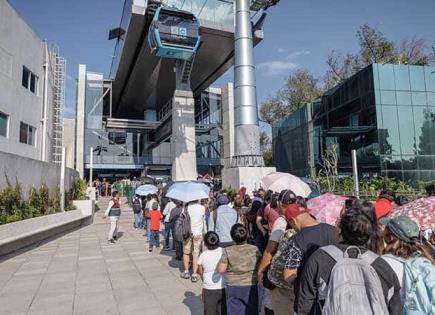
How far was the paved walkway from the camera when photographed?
537 centimetres

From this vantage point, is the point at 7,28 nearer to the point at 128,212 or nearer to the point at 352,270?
the point at 128,212

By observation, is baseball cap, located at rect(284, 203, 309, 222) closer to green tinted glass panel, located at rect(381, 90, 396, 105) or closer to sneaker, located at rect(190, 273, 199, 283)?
sneaker, located at rect(190, 273, 199, 283)

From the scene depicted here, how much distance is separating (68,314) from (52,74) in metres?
22.1

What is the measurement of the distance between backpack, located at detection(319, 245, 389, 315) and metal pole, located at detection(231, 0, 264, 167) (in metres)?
16.2

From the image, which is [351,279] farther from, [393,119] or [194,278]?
[393,119]

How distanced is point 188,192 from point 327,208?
3.61 m

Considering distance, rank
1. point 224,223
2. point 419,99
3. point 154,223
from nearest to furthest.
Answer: point 224,223, point 154,223, point 419,99

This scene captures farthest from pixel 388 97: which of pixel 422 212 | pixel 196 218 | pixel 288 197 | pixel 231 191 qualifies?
pixel 288 197

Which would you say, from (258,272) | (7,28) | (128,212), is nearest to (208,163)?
(128,212)

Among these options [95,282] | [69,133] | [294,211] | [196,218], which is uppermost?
[69,133]

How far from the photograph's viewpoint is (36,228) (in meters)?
11.6

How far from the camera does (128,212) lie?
72.0 feet

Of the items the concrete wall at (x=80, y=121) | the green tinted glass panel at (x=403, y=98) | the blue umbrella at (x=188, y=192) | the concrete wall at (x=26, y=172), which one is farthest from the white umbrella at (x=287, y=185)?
the concrete wall at (x=80, y=121)

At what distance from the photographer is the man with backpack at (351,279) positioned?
2080 millimetres
